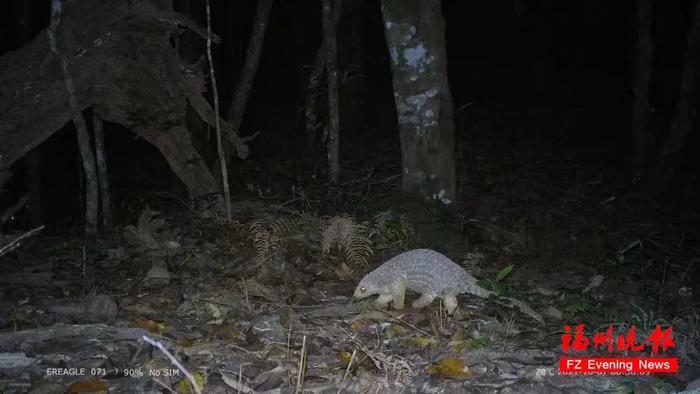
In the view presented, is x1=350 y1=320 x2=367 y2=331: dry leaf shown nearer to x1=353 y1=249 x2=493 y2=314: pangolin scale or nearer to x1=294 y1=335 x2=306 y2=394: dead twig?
x1=353 y1=249 x2=493 y2=314: pangolin scale

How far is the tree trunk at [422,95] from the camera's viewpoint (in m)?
7.02

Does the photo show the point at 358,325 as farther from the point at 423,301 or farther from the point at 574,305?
the point at 574,305

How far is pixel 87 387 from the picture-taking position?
3980 mm

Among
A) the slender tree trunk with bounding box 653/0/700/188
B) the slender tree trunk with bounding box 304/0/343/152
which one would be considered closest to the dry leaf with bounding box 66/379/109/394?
the slender tree trunk with bounding box 304/0/343/152

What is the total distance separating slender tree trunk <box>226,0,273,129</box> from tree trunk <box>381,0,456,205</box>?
148 inches

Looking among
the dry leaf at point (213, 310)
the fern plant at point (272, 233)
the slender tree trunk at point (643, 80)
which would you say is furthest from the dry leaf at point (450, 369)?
the slender tree trunk at point (643, 80)

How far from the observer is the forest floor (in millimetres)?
4301

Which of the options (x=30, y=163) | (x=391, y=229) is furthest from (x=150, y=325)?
(x=30, y=163)

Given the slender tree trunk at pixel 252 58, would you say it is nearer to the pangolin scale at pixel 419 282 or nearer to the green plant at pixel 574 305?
the pangolin scale at pixel 419 282

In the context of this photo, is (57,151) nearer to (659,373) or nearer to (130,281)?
(130,281)

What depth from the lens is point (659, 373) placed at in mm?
4422

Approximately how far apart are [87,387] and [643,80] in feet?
31.5

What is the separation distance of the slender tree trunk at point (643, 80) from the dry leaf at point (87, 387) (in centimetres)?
954

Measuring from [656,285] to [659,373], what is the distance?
2.62 meters
